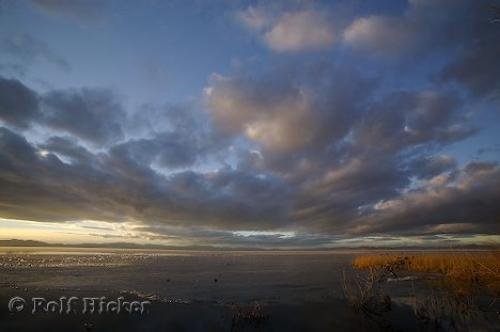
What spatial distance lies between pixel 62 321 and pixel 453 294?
1014 inches

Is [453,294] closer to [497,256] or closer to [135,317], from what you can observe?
[497,256]

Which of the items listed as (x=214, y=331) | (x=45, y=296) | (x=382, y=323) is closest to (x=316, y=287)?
(x=382, y=323)

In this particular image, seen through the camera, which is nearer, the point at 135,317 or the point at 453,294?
the point at 135,317

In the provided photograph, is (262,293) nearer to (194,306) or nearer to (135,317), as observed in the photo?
(194,306)

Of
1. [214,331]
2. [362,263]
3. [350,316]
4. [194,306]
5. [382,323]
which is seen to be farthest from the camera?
[362,263]

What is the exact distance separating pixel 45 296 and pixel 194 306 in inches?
391

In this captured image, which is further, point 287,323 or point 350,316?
point 350,316

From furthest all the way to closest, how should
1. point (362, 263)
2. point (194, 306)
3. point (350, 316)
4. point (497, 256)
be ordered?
1. point (362, 263)
2. point (497, 256)
3. point (194, 306)
4. point (350, 316)

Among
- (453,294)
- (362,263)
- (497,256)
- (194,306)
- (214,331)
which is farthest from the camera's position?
(362,263)

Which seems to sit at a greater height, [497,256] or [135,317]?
[497,256]

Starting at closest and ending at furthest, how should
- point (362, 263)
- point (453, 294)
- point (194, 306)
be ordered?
1. point (194, 306)
2. point (453, 294)
3. point (362, 263)

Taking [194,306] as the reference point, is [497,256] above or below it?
above

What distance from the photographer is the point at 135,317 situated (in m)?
16.6

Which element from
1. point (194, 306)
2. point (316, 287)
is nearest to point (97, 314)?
point (194, 306)
